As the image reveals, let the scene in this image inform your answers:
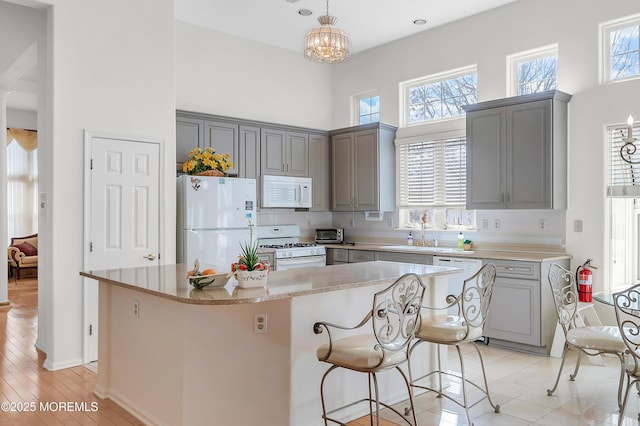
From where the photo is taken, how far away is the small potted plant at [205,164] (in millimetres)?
5168

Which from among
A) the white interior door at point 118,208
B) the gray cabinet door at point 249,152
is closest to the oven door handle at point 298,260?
the gray cabinet door at point 249,152

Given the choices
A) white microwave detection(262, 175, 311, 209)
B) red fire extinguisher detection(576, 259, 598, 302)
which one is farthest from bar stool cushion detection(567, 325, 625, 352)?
white microwave detection(262, 175, 311, 209)

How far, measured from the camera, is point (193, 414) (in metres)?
2.68

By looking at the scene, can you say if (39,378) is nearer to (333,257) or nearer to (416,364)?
(416,364)

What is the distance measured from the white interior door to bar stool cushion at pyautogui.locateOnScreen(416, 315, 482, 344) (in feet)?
9.20

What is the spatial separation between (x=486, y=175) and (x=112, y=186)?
3.68m

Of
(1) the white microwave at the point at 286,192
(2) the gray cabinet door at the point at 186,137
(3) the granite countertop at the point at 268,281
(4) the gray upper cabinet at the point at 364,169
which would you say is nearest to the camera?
(3) the granite countertop at the point at 268,281

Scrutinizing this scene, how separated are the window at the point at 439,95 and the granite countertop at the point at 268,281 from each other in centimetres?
293

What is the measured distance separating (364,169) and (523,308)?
8.78 feet

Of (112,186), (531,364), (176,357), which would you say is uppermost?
(112,186)

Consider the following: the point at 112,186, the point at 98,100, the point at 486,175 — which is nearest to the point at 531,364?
the point at 486,175

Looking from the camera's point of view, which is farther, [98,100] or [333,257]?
[333,257]

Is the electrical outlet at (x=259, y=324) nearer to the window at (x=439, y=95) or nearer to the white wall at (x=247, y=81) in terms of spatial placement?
the white wall at (x=247, y=81)

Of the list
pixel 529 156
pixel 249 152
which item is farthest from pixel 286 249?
pixel 529 156
